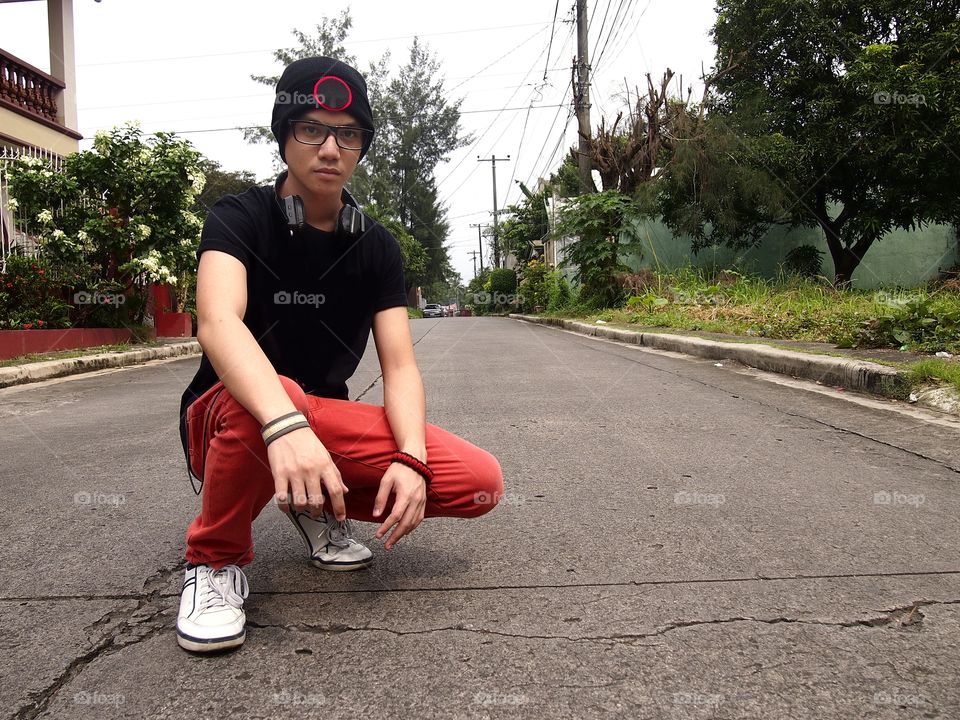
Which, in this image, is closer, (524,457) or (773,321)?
(524,457)

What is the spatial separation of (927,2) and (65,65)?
1566cm

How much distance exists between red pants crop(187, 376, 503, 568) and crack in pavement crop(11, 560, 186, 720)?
22 cm

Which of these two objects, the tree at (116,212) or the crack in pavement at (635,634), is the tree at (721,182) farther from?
the crack in pavement at (635,634)

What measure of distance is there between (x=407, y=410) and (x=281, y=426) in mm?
386

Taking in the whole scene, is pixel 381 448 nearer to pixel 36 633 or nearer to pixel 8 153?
pixel 36 633

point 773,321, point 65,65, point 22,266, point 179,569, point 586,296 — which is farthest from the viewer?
point 586,296

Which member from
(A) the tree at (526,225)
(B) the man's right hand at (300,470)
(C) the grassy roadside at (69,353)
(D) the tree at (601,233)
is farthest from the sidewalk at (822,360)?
(A) the tree at (526,225)

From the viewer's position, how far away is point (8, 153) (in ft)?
35.2

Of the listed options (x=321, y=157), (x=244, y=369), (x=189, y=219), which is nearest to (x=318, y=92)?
(x=321, y=157)

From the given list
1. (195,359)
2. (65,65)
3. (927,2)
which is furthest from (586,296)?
(65,65)

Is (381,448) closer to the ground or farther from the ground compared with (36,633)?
farther from the ground

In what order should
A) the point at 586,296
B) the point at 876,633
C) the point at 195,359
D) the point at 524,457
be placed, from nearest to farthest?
the point at 876,633 < the point at 524,457 < the point at 195,359 < the point at 586,296

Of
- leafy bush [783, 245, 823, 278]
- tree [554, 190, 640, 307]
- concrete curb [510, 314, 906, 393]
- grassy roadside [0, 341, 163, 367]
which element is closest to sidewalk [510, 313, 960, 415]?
concrete curb [510, 314, 906, 393]

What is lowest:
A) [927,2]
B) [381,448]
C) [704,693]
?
[704,693]
